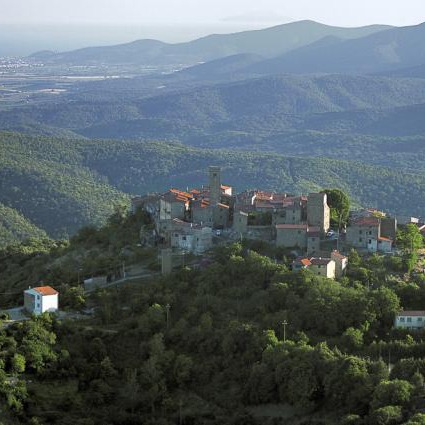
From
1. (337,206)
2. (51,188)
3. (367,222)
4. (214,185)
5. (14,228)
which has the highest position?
(214,185)

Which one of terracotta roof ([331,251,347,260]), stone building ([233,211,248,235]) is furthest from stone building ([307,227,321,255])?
stone building ([233,211,248,235])

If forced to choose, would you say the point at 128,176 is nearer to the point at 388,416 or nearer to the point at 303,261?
the point at 303,261

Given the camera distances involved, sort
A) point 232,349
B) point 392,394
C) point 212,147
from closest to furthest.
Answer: point 392,394, point 232,349, point 212,147

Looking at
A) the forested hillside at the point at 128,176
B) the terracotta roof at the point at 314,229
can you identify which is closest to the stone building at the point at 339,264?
the terracotta roof at the point at 314,229

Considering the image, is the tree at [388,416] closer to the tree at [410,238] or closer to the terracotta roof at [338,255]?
the terracotta roof at [338,255]

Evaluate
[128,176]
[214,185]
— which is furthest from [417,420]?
[128,176]

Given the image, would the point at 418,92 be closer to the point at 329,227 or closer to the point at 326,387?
the point at 329,227
